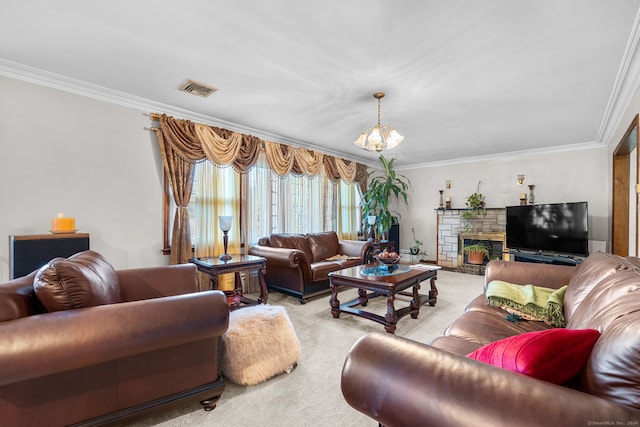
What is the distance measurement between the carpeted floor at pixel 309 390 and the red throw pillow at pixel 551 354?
3.33ft

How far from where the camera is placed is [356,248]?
4.71m

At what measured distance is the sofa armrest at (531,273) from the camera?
215cm

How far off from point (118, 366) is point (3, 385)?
377 millimetres

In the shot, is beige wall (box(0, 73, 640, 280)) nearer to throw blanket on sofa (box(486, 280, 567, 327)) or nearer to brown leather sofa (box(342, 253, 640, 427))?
throw blanket on sofa (box(486, 280, 567, 327))

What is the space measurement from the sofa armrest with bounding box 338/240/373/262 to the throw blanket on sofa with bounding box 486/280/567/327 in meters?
2.49

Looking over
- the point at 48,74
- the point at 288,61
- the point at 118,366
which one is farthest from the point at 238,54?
the point at 118,366

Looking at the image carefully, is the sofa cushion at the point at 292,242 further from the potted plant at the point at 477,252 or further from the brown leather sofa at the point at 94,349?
the potted plant at the point at 477,252

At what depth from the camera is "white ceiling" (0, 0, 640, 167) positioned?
1819 mm

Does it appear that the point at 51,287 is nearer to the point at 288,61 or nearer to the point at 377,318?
the point at 288,61

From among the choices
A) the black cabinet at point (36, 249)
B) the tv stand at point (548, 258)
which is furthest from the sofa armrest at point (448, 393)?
the tv stand at point (548, 258)

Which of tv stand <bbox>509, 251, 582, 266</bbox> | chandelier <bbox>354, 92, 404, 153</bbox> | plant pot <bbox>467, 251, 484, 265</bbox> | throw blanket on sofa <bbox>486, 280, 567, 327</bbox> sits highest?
chandelier <bbox>354, 92, 404, 153</bbox>

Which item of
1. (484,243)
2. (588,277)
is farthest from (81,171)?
(484,243)

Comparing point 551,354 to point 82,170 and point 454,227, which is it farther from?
point 454,227

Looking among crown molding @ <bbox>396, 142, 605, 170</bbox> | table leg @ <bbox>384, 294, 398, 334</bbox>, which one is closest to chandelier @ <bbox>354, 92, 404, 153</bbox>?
table leg @ <bbox>384, 294, 398, 334</bbox>
